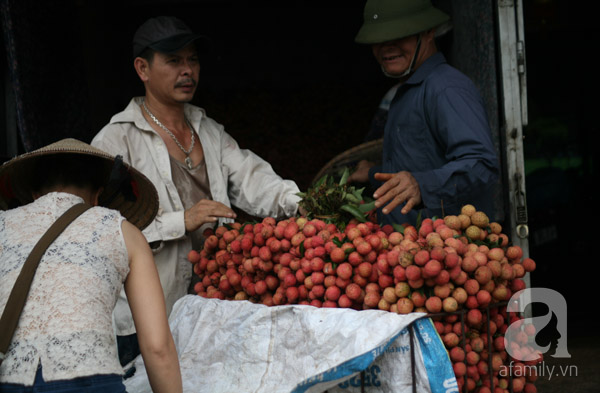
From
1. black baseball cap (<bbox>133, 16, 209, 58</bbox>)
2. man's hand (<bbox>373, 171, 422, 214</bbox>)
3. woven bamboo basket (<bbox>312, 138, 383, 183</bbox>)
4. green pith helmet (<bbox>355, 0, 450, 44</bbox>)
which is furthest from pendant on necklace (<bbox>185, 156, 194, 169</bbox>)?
man's hand (<bbox>373, 171, 422, 214</bbox>)

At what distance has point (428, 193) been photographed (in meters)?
2.16

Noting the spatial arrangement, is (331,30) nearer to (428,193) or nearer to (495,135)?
(495,135)

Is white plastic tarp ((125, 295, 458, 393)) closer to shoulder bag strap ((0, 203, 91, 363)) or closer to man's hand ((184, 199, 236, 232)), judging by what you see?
man's hand ((184, 199, 236, 232))

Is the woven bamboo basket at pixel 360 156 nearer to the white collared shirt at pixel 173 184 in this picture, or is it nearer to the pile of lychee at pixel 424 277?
the white collared shirt at pixel 173 184

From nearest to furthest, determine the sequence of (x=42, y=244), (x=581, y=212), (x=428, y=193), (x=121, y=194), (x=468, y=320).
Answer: (x=42, y=244) → (x=468, y=320) → (x=428, y=193) → (x=121, y=194) → (x=581, y=212)

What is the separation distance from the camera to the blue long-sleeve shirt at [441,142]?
219 centimetres

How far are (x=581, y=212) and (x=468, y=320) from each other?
16.4 feet

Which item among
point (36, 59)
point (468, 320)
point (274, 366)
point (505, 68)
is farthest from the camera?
point (36, 59)

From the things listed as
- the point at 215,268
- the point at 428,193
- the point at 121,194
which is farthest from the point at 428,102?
the point at 121,194

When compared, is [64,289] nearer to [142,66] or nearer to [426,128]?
[426,128]

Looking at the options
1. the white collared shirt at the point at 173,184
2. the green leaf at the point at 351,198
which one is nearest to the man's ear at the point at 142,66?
the white collared shirt at the point at 173,184

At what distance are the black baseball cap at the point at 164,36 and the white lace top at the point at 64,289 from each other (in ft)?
4.39

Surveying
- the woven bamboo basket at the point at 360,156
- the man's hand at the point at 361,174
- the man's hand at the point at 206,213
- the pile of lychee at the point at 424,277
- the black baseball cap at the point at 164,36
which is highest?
the black baseball cap at the point at 164,36

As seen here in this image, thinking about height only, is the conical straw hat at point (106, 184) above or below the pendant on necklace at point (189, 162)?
below
